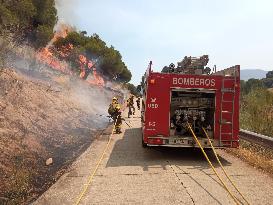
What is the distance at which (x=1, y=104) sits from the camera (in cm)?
1599

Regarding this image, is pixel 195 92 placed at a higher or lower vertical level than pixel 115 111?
higher

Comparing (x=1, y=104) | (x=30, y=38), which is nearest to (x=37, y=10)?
(x=30, y=38)

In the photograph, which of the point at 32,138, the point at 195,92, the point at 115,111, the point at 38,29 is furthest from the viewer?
the point at 38,29

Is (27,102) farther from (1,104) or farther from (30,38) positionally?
(30,38)

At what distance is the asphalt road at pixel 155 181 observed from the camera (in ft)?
25.3

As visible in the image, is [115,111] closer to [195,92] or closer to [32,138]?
[32,138]

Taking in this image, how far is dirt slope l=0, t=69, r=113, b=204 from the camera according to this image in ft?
31.3

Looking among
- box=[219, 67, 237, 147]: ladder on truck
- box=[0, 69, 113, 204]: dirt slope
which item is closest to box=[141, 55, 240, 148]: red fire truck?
box=[219, 67, 237, 147]: ladder on truck

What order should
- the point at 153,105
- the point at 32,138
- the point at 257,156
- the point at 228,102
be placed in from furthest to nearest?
1. the point at 32,138
2. the point at 257,156
3. the point at 153,105
4. the point at 228,102

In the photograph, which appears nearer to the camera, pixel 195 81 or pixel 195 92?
pixel 195 81

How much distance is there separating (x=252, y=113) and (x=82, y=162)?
27.4 feet

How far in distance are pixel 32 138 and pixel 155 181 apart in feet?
22.3

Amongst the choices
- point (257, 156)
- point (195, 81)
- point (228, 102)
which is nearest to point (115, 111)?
point (195, 81)

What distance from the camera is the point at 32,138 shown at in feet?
46.8
